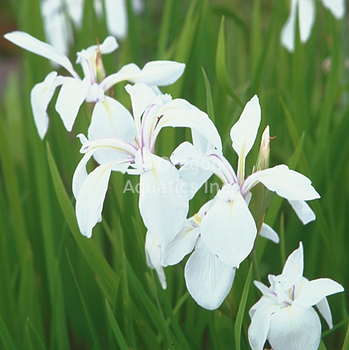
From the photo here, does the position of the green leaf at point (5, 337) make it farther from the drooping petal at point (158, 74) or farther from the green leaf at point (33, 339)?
the drooping petal at point (158, 74)

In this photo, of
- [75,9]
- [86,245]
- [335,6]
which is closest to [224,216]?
[86,245]

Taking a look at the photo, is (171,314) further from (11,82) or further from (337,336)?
(11,82)

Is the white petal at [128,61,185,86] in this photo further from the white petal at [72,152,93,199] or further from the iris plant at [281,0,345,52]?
the iris plant at [281,0,345,52]

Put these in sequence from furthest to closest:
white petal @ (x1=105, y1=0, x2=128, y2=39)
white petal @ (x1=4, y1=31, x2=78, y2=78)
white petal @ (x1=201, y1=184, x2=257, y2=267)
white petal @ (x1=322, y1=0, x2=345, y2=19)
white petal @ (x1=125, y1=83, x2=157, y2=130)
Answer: white petal @ (x1=105, y1=0, x2=128, y2=39), white petal @ (x1=322, y1=0, x2=345, y2=19), white petal @ (x1=4, y1=31, x2=78, y2=78), white petal @ (x1=125, y1=83, x2=157, y2=130), white petal @ (x1=201, y1=184, x2=257, y2=267)

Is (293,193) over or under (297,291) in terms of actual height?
over

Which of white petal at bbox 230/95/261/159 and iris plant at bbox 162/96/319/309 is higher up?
white petal at bbox 230/95/261/159

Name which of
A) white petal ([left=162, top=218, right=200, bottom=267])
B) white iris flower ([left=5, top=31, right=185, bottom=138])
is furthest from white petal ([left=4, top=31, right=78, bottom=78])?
white petal ([left=162, top=218, right=200, bottom=267])

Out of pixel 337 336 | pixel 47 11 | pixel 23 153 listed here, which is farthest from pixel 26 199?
pixel 337 336

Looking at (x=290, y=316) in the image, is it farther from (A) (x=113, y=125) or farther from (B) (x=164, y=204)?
(A) (x=113, y=125)
